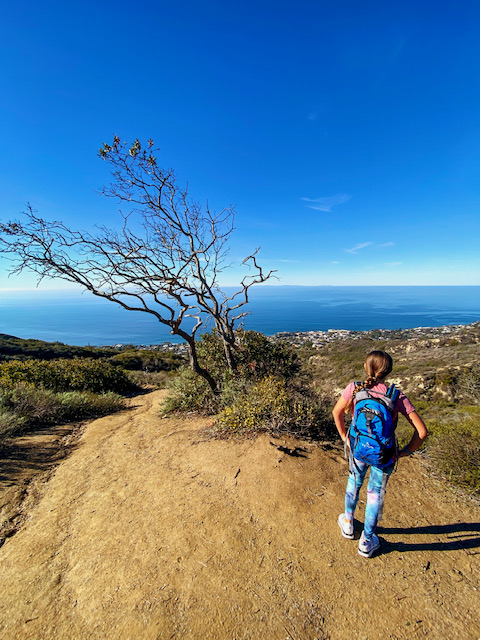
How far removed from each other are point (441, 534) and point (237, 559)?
225cm

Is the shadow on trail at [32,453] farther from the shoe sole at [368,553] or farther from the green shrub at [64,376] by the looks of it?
the shoe sole at [368,553]

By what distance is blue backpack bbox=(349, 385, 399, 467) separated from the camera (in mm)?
2203

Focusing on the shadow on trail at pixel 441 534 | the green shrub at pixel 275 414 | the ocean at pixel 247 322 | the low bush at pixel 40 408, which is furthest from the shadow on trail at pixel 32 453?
the ocean at pixel 247 322

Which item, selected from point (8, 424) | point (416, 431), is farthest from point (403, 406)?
point (8, 424)

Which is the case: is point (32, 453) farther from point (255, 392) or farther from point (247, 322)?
point (247, 322)

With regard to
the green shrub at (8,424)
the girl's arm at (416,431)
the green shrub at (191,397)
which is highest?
the girl's arm at (416,431)

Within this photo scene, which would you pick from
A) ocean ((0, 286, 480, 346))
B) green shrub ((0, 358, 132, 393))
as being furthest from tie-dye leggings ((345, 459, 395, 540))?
ocean ((0, 286, 480, 346))

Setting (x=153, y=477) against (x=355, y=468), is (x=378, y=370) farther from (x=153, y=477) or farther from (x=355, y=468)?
(x=153, y=477)

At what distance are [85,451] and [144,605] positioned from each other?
3.69 m

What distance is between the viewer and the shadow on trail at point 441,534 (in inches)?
102

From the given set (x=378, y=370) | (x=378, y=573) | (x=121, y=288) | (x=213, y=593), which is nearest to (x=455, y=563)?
(x=378, y=573)

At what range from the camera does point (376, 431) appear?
2.22 m

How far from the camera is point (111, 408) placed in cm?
806

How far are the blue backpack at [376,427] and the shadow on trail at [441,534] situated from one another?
116 centimetres
